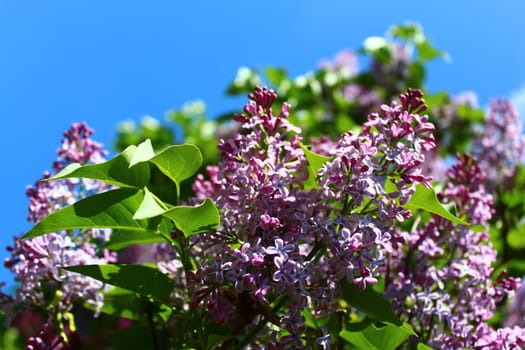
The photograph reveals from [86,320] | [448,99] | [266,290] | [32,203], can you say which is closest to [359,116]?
[448,99]

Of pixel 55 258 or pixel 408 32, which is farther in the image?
pixel 408 32

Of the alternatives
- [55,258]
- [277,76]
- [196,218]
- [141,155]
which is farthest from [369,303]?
[277,76]

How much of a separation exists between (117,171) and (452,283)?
2.58 ft

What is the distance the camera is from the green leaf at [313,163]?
4.00 ft

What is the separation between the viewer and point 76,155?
5.33 feet

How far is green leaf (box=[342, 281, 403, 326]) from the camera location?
121cm

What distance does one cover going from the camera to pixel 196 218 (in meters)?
1.15

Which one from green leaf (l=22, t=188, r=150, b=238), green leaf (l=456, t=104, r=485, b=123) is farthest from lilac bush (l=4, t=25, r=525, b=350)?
green leaf (l=456, t=104, r=485, b=123)

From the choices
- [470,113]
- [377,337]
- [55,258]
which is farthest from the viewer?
[470,113]

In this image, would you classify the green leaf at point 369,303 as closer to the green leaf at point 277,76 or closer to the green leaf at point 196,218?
the green leaf at point 196,218

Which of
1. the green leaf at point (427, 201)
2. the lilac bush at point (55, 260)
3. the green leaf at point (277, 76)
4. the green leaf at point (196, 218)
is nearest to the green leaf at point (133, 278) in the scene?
the green leaf at point (196, 218)

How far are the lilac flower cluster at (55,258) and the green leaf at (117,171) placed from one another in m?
0.34

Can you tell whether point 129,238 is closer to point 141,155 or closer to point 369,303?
point 141,155

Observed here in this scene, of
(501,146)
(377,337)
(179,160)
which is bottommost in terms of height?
(377,337)
